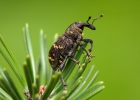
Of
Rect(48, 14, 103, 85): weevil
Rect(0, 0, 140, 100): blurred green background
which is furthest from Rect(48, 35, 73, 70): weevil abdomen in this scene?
Rect(0, 0, 140, 100): blurred green background

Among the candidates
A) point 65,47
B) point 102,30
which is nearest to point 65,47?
point 65,47

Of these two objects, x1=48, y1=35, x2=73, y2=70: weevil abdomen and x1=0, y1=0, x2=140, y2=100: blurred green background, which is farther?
x1=0, y1=0, x2=140, y2=100: blurred green background

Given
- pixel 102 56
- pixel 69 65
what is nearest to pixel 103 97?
pixel 102 56

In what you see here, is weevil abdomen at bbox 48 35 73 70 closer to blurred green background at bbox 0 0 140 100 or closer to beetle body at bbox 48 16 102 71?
beetle body at bbox 48 16 102 71

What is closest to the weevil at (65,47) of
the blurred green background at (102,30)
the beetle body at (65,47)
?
the beetle body at (65,47)

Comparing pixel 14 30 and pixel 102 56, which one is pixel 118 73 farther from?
pixel 14 30

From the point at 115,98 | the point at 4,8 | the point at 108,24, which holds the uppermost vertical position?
the point at 4,8

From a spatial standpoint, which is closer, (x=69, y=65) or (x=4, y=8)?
(x=69, y=65)
